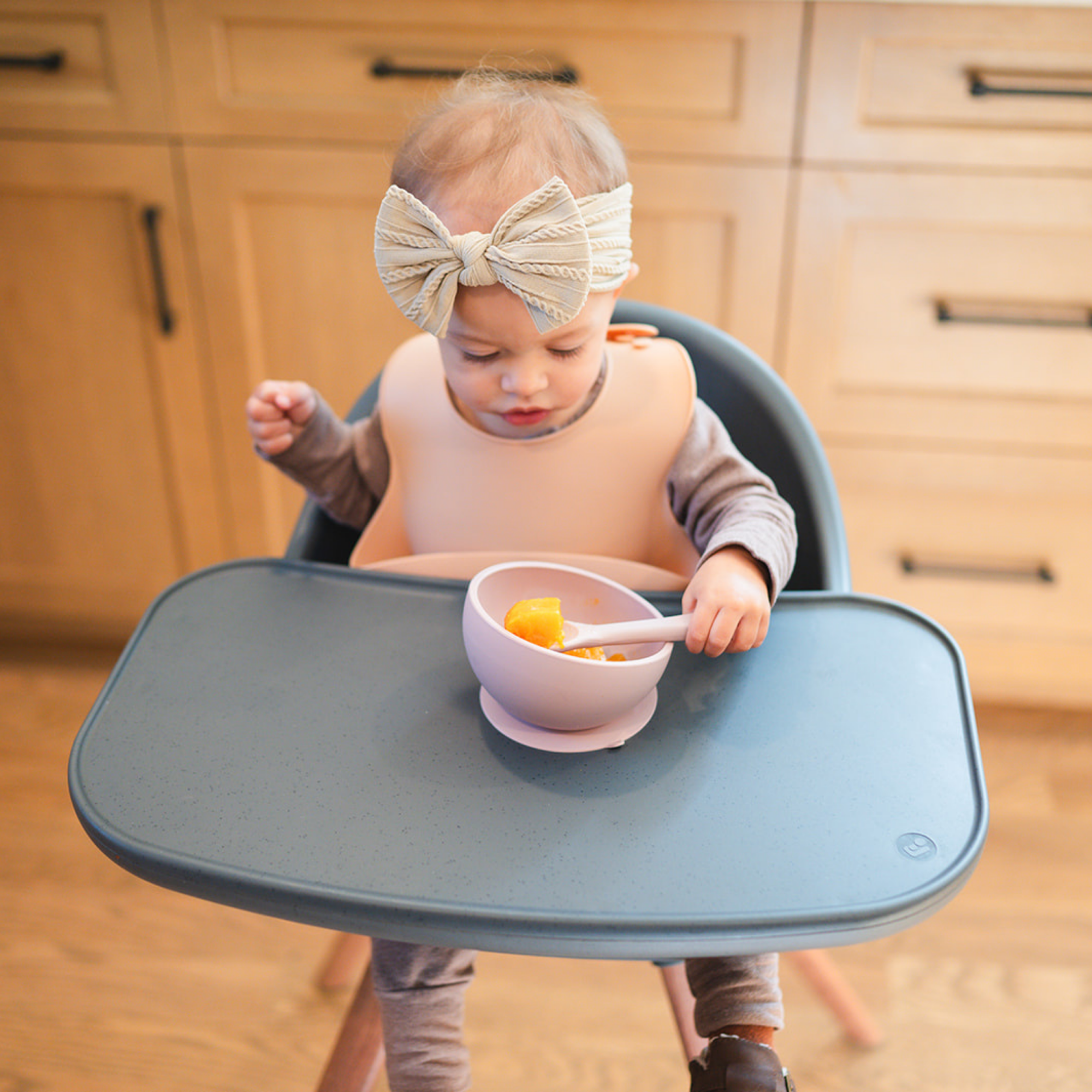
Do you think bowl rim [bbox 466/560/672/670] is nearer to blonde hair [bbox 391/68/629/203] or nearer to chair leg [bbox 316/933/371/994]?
blonde hair [bbox 391/68/629/203]

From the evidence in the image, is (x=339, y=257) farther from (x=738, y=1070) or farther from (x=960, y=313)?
(x=738, y=1070)

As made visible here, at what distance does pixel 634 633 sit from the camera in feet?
1.98

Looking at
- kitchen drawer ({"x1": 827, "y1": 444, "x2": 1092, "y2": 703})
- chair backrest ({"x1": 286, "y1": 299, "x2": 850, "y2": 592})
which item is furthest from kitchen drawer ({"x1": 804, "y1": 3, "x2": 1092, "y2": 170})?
chair backrest ({"x1": 286, "y1": 299, "x2": 850, "y2": 592})

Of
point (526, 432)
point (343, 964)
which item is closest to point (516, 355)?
point (526, 432)

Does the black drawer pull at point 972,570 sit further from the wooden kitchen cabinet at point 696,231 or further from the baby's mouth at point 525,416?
the baby's mouth at point 525,416

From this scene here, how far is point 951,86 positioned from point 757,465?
700 millimetres

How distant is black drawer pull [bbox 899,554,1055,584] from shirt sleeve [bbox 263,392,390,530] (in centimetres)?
95

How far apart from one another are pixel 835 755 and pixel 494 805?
19cm

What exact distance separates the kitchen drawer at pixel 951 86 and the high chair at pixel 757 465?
21.2 inches

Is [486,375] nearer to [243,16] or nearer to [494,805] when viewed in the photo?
[494,805]

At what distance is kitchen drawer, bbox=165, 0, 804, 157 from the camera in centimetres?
131

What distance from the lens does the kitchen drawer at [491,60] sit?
1306 mm

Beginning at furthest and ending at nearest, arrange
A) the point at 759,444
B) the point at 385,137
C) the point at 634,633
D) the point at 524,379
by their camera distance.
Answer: the point at 385,137 → the point at 759,444 → the point at 524,379 → the point at 634,633

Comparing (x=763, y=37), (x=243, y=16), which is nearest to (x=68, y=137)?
(x=243, y=16)
